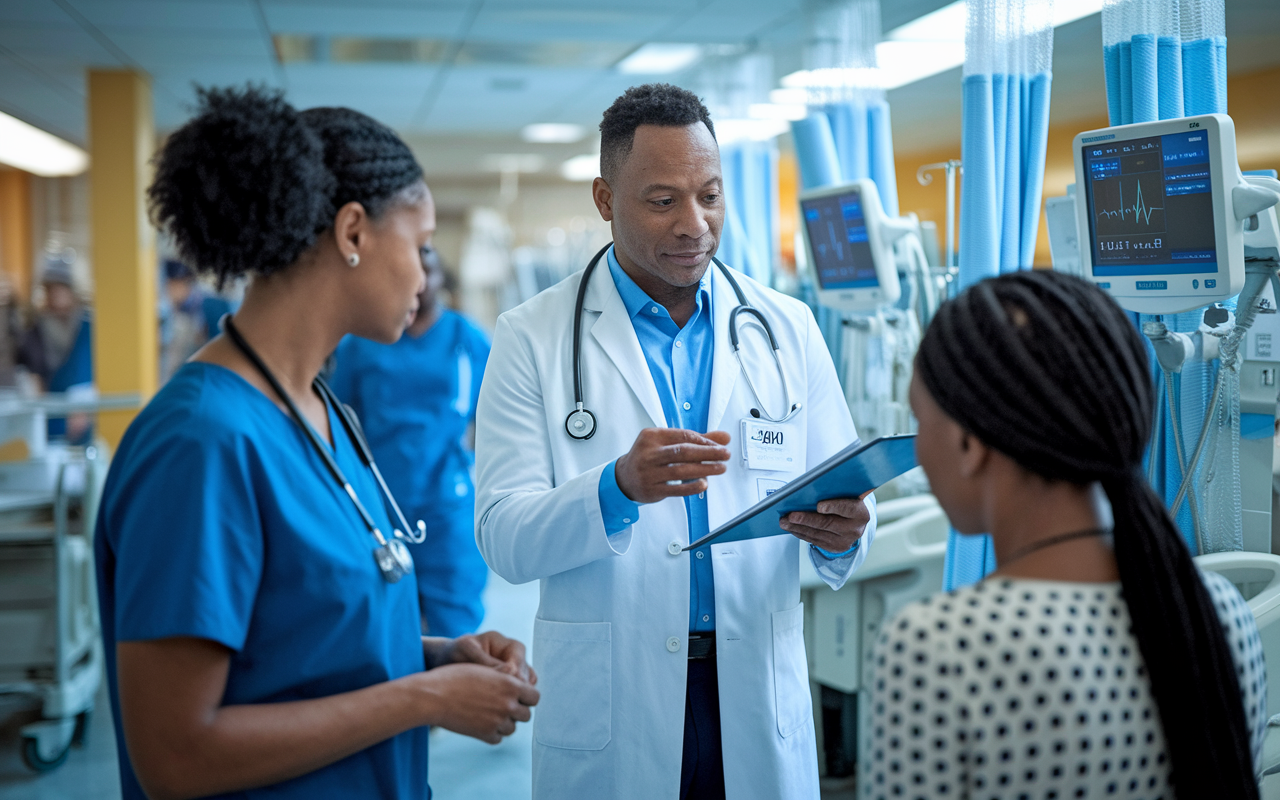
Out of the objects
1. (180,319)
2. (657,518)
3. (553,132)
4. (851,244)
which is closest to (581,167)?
(553,132)

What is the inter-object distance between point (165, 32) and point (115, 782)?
3521mm

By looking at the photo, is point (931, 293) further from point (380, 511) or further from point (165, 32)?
point (165, 32)

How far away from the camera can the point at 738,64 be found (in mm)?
5062

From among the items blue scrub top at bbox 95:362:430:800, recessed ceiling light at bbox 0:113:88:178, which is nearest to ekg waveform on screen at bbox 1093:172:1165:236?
blue scrub top at bbox 95:362:430:800

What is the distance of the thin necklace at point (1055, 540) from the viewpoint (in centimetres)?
83

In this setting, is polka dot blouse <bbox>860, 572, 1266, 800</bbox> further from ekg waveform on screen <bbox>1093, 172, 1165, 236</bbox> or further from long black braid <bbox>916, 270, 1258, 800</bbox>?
ekg waveform on screen <bbox>1093, 172, 1165, 236</bbox>

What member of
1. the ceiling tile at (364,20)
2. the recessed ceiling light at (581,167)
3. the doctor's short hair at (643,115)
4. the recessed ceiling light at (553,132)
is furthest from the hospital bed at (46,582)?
the recessed ceiling light at (581,167)

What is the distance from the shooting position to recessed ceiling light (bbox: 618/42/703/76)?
5.21m

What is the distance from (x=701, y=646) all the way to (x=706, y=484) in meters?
0.33

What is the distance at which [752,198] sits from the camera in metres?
4.49

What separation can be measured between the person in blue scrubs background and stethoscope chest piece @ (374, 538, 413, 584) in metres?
2.05

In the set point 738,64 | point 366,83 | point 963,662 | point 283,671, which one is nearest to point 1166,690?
point 963,662

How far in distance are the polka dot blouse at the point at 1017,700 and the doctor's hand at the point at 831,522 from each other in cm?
51

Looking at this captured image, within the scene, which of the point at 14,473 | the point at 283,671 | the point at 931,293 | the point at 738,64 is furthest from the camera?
the point at 738,64
